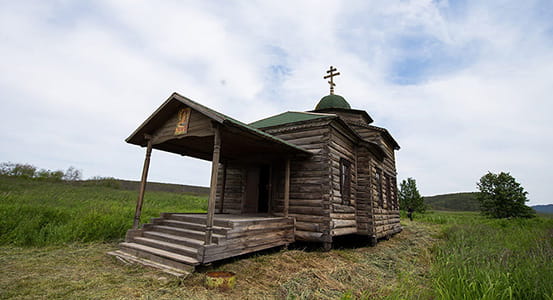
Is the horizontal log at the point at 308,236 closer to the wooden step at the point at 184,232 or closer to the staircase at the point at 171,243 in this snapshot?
the staircase at the point at 171,243

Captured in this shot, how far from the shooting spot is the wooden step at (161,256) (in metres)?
5.00

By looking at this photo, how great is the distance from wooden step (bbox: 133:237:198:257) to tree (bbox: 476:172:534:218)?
3848 cm

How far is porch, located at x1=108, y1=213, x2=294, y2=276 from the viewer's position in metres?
5.15

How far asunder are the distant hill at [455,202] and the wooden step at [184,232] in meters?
72.8

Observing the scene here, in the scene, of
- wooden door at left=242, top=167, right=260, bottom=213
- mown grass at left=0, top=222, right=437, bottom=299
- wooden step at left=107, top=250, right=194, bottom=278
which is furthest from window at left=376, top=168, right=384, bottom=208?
wooden step at left=107, top=250, right=194, bottom=278

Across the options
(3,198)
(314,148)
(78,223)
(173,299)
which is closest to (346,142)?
(314,148)

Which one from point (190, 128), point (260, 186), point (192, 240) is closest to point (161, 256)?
point (192, 240)

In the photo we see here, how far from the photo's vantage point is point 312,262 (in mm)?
6176

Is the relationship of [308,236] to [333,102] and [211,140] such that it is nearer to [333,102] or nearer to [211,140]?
[211,140]

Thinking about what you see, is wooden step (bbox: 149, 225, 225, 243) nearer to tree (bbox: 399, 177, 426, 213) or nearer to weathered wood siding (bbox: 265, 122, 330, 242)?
weathered wood siding (bbox: 265, 122, 330, 242)

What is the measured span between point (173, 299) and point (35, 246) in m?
6.36

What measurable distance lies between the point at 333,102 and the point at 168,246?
11755 millimetres

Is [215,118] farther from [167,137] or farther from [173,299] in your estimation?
[173,299]

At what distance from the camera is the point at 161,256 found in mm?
5488
